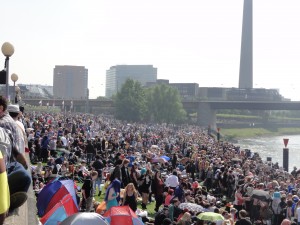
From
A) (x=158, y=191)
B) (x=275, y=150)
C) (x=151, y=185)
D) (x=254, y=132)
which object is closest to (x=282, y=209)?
(x=158, y=191)

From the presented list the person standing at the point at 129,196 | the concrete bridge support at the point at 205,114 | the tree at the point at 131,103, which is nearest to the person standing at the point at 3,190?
the person standing at the point at 129,196

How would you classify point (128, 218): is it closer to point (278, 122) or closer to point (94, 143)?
point (94, 143)

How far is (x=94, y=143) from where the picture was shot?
26.0 meters

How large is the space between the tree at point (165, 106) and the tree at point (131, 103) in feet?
10.8

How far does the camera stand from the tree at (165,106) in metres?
116

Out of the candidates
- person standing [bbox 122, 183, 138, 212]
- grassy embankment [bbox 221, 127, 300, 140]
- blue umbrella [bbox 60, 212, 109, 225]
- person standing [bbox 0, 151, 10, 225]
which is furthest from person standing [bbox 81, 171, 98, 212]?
grassy embankment [bbox 221, 127, 300, 140]

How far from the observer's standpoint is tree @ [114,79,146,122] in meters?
112

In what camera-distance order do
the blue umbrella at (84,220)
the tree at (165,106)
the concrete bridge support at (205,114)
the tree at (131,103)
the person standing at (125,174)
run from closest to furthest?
the blue umbrella at (84,220)
the person standing at (125,174)
the tree at (131,103)
the tree at (165,106)
the concrete bridge support at (205,114)

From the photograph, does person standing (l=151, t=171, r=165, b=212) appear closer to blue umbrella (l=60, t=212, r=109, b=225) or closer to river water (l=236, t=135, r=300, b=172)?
blue umbrella (l=60, t=212, r=109, b=225)

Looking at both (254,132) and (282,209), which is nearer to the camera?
(282,209)

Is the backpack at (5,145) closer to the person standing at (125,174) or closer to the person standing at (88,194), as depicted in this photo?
the person standing at (88,194)

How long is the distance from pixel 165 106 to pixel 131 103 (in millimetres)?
8627

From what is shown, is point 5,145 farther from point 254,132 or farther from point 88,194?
point 254,132

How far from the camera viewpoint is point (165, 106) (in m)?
116
